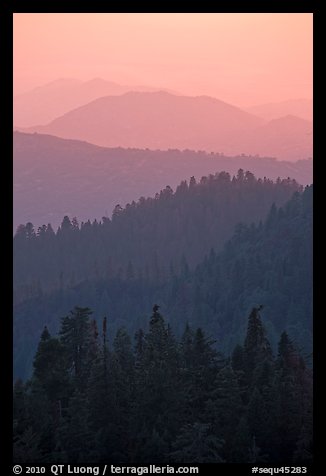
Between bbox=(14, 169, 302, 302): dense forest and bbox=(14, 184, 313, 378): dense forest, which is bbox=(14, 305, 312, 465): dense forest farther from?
bbox=(14, 169, 302, 302): dense forest

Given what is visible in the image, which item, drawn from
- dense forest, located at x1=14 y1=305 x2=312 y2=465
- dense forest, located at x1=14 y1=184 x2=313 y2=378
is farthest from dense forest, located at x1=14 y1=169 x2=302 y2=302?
dense forest, located at x1=14 y1=305 x2=312 y2=465

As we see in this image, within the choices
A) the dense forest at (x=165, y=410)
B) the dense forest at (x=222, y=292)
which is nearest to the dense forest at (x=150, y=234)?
the dense forest at (x=222, y=292)

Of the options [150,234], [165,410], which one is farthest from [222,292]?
[165,410]

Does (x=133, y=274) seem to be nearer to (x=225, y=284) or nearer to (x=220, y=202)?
(x=225, y=284)

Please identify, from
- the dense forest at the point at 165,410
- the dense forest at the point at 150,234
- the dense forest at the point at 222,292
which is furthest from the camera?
the dense forest at the point at 150,234

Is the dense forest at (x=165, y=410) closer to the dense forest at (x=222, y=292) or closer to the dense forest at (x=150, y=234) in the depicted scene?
the dense forest at (x=222, y=292)

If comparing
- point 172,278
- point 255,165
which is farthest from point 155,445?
point 255,165
